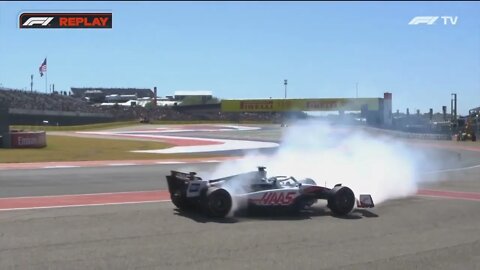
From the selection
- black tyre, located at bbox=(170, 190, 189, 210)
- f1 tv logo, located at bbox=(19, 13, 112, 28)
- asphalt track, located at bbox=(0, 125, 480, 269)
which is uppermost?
f1 tv logo, located at bbox=(19, 13, 112, 28)

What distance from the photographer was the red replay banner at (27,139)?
33.8m

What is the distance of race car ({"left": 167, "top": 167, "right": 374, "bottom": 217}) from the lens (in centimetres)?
1093

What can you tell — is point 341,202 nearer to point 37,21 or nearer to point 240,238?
point 240,238

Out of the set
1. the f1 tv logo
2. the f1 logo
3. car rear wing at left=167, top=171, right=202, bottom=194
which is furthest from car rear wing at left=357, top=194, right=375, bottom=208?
the f1 logo

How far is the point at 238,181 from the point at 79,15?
522 inches

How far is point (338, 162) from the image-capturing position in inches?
601

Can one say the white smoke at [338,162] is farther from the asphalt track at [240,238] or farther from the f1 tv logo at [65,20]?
the f1 tv logo at [65,20]

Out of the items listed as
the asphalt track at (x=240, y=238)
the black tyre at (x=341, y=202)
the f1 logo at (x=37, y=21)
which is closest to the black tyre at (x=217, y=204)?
the asphalt track at (x=240, y=238)

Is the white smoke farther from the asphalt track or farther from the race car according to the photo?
the race car

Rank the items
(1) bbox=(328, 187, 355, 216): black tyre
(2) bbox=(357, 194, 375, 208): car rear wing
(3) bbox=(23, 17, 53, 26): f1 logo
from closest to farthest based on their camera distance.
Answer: (1) bbox=(328, 187, 355, 216): black tyre < (2) bbox=(357, 194, 375, 208): car rear wing < (3) bbox=(23, 17, 53, 26): f1 logo

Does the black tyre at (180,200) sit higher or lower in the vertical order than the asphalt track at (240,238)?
higher

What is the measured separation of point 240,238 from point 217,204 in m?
1.77

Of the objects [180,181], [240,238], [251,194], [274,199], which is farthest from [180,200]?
[240,238]

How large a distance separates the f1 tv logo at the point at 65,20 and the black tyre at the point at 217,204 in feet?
42.0
